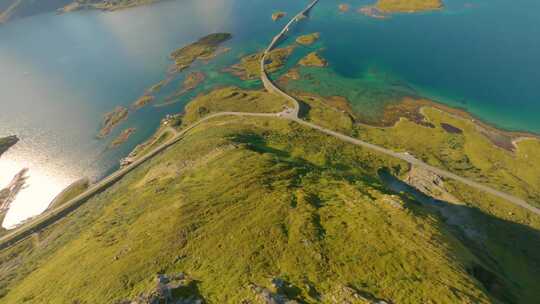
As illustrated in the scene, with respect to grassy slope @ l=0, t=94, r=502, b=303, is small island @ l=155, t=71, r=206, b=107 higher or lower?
lower

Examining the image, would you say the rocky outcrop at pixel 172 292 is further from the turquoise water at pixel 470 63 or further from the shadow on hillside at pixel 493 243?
the turquoise water at pixel 470 63

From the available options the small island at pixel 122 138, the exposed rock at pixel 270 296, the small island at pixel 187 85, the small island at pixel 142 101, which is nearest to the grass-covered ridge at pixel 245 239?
the exposed rock at pixel 270 296

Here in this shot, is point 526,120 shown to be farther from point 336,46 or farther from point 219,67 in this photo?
point 219,67

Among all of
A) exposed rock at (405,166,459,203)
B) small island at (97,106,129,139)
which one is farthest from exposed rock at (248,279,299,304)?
small island at (97,106,129,139)

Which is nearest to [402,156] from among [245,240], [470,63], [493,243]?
[493,243]

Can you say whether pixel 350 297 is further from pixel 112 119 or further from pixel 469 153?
pixel 112 119

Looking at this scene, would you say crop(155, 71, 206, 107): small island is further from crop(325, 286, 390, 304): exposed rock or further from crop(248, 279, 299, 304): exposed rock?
crop(325, 286, 390, 304): exposed rock

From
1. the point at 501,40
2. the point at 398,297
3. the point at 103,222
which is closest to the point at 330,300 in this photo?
the point at 398,297
